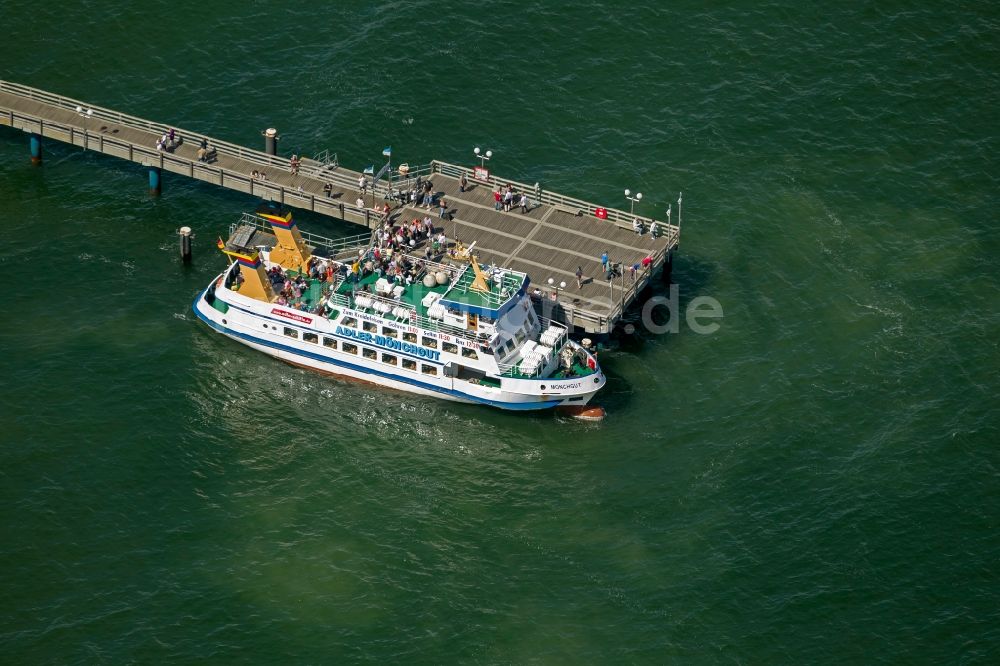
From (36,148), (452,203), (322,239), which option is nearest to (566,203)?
(452,203)

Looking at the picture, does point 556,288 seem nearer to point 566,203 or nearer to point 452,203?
point 566,203

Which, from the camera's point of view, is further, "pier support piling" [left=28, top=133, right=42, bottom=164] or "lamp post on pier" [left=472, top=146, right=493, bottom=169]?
"pier support piling" [left=28, top=133, right=42, bottom=164]

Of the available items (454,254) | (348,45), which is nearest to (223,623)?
(454,254)

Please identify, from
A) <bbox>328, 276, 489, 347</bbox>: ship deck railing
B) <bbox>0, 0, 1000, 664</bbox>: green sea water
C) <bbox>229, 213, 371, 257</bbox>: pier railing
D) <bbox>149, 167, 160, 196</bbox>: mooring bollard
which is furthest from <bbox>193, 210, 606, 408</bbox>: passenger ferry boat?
<bbox>149, 167, 160, 196</bbox>: mooring bollard

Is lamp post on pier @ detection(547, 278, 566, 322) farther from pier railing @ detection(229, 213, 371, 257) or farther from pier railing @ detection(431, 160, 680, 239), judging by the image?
pier railing @ detection(229, 213, 371, 257)

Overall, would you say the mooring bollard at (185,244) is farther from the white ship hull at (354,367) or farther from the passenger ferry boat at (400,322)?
the white ship hull at (354,367)

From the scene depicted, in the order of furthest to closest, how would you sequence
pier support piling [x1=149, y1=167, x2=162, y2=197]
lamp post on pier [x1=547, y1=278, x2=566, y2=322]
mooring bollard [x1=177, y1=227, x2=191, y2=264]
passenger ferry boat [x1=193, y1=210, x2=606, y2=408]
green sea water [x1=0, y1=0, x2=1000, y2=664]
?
pier support piling [x1=149, y1=167, x2=162, y2=197], mooring bollard [x1=177, y1=227, x2=191, y2=264], lamp post on pier [x1=547, y1=278, x2=566, y2=322], passenger ferry boat [x1=193, y1=210, x2=606, y2=408], green sea water [x1=0, y1=0, x2=1000, y2=664]

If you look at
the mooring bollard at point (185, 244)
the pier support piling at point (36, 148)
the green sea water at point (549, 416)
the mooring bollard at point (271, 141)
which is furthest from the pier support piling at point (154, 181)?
the pier support piling at point (36, 148)
